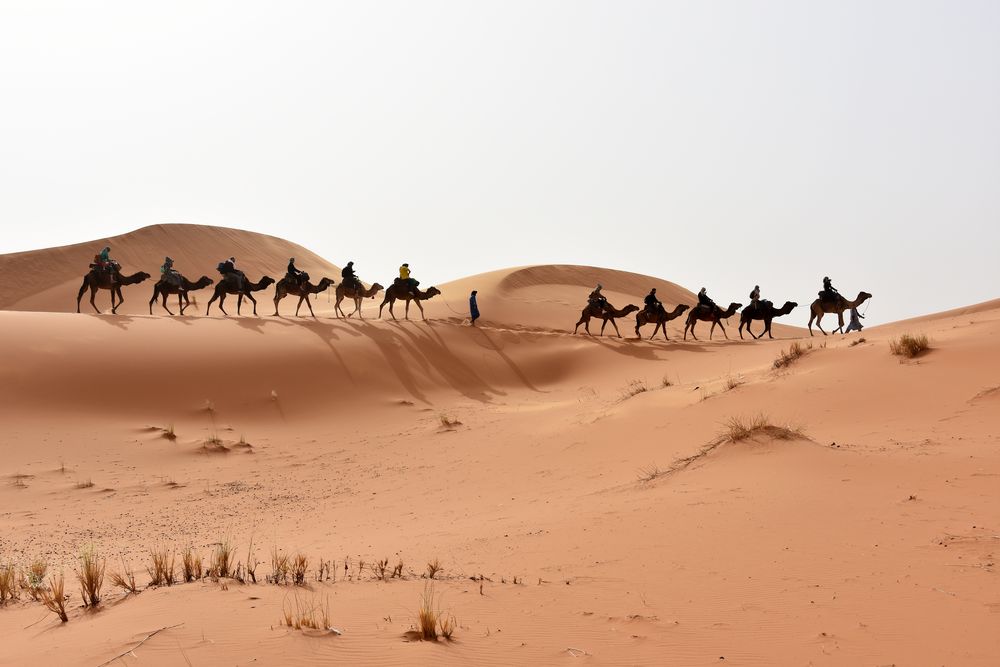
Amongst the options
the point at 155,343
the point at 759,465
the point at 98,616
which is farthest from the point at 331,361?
the point at 98,616

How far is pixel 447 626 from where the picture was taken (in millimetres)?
4801

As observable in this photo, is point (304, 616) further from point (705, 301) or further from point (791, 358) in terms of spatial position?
point (705, 301)

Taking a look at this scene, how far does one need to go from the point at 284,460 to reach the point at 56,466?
424 cm

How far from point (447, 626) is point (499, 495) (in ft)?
21.3

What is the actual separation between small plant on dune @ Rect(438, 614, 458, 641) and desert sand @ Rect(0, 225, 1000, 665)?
3.3 inches

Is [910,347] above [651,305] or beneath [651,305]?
beneath

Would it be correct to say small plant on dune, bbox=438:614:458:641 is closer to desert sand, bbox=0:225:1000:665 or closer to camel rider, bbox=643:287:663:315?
desert sand, bbox=0:225:1000:665

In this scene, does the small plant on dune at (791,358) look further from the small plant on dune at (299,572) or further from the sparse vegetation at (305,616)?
the sparse vegetation at (305,616)

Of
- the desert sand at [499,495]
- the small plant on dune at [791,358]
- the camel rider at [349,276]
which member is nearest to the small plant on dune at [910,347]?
the desert sand at [499,495]

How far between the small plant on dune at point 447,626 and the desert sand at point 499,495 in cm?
8

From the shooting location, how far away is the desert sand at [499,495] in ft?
15.7

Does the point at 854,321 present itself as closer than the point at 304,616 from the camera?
No

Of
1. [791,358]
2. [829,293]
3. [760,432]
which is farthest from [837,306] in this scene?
[760,432]

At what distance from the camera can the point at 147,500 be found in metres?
12.4
